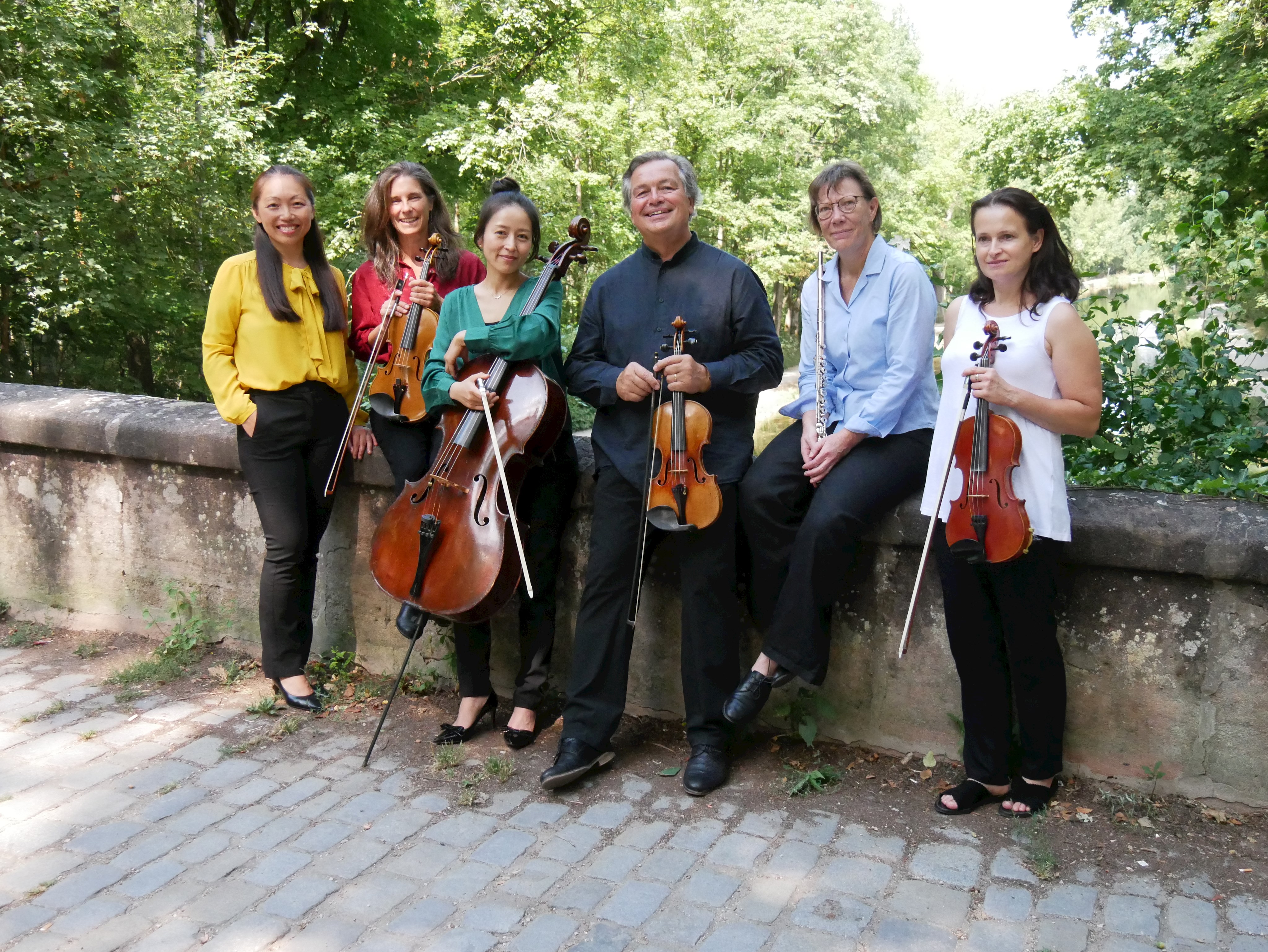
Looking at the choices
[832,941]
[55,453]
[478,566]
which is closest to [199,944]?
[478,566]

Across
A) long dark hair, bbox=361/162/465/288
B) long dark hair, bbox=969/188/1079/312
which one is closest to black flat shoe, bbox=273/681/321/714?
long dark hair, bbox=361/162/465/288

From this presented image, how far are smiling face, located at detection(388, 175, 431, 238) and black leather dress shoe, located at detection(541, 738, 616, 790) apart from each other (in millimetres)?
1896

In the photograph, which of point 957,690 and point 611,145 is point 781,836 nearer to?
point 957,690

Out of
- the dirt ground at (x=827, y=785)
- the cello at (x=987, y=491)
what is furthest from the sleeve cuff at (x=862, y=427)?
the dirt ground at (x=827, y=785)

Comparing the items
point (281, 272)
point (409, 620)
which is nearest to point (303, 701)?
point (409, 620)

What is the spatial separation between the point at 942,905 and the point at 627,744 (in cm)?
125

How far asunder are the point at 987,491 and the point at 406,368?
1.93 meters

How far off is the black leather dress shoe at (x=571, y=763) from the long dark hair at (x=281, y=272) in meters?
1.68

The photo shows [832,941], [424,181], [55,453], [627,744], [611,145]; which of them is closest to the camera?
[832,941]

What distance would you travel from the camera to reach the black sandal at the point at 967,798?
9.90 feet

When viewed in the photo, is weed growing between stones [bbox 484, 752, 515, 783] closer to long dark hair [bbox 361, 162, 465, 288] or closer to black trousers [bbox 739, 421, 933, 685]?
black trousers [bbox 739, 421, 933, 685]

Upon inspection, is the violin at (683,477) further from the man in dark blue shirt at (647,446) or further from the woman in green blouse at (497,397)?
the woman in green blouse at (497,397)

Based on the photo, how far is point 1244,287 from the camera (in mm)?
3768

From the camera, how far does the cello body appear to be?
3.20 meters
